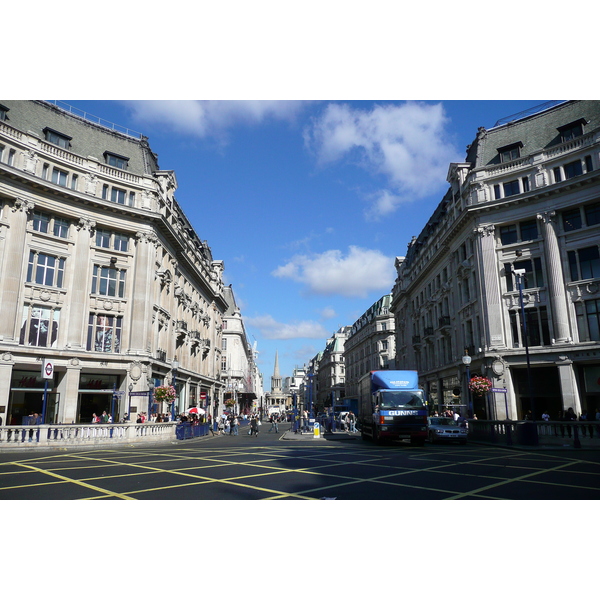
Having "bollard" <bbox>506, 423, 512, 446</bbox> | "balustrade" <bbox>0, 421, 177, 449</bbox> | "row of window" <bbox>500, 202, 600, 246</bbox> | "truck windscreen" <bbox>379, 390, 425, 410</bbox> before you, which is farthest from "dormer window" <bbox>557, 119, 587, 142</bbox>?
"balustrade" <bbox>0, 421, 177, 449</bbox>

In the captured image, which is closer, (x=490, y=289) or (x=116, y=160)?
(x=490, y=289)

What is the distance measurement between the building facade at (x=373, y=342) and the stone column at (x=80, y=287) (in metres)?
56.4

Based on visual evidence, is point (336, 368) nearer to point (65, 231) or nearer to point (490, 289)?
point (490, 289)

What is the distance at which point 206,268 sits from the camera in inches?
2421

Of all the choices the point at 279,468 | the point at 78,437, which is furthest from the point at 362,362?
the point at 279,468

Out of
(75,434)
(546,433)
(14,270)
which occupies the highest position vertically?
(14,270)

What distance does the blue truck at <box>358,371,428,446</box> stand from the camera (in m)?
22.5

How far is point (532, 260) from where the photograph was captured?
35.0 meters

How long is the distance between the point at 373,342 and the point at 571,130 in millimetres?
57641

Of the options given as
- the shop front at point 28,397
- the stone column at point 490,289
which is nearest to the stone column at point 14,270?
the shop front at point 28,397

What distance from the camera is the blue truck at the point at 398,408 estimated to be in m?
22.5

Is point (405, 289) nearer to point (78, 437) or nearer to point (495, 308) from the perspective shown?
point (495, 308)

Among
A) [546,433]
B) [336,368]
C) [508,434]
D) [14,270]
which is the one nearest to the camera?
[508,434]

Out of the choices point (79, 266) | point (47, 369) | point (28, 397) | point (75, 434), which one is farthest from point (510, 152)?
point (28, 397)
